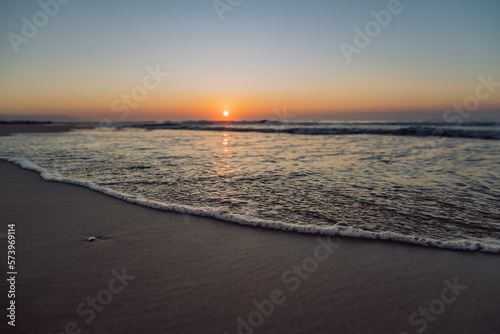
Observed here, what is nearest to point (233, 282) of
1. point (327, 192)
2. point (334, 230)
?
point (334, 230)

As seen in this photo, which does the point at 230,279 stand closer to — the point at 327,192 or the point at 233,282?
the point at 233,282

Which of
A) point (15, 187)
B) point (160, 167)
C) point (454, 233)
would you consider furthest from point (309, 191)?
point (15, 187)

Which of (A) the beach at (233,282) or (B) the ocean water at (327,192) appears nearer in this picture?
(A) the beach at (233,282)

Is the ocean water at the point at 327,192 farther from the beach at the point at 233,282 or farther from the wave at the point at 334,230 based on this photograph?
the beach at the point at 233,282

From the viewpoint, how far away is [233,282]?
275 cm

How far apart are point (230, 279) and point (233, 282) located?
6 centimetres

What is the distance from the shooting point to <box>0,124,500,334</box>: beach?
7.32ft

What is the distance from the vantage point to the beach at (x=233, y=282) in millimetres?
2232

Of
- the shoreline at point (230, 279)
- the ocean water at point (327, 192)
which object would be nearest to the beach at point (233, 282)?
the shoreline at point (230, 279)

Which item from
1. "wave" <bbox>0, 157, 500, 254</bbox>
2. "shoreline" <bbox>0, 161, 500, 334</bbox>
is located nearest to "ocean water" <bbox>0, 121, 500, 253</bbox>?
"wave" <bbox>0, 157, 500, 254</bbox>

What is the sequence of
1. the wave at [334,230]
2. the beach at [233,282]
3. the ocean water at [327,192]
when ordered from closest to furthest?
the beach at [233,282] → the wave at [334,230] → the ocean water at [327,192]

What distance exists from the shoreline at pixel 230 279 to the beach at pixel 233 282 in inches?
0.5

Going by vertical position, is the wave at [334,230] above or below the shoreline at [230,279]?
above

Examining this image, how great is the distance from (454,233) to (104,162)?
31.0 ft
